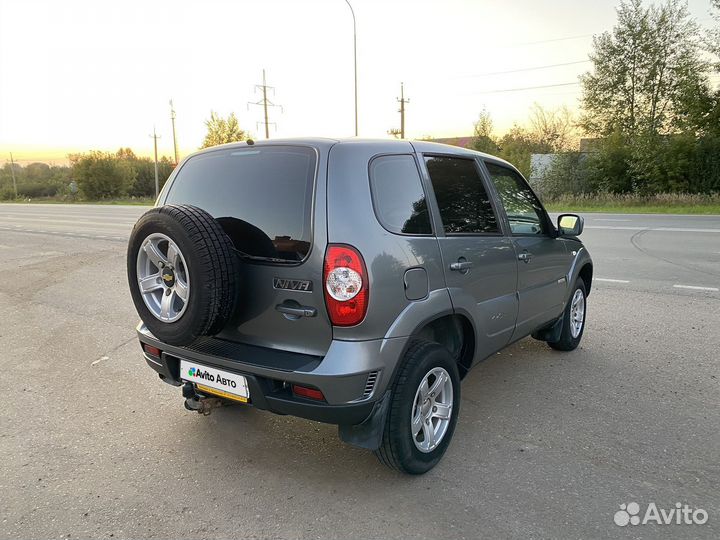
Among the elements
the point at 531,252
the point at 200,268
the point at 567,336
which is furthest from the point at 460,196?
the point at 567,336

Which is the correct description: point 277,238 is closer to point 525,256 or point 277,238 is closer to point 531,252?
point 525,256

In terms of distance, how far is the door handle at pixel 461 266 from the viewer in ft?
9.48

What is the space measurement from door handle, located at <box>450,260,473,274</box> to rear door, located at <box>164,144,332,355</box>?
0.85 metres

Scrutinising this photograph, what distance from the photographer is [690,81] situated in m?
25.8

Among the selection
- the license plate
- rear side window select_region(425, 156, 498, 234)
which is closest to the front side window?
rear side window select_region(425, 156, 498, 234)

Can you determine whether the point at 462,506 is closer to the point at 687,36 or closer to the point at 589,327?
the point at 589,327

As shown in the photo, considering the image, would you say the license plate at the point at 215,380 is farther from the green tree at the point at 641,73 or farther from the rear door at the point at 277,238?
the green tree at the point at 641,73

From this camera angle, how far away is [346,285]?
93.8 inches

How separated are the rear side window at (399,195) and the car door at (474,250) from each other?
12 cm

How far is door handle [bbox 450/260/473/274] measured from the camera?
114 inches

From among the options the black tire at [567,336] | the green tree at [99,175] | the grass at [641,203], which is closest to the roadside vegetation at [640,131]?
the grass at [641,203]

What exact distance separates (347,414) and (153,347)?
50.1 inches

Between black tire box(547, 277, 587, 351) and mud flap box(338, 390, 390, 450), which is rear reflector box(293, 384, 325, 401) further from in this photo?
black tire box(547, 277, 587, 351)

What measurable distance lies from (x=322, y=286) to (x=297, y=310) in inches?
7.1
